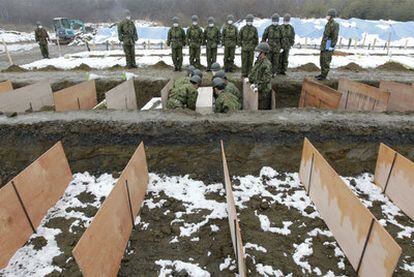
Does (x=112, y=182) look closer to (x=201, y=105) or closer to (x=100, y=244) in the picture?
(x=100, y=244)

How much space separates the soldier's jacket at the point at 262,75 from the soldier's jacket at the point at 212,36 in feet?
11.7

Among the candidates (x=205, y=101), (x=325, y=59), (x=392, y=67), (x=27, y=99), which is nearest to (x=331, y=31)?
(x=325, y=59)

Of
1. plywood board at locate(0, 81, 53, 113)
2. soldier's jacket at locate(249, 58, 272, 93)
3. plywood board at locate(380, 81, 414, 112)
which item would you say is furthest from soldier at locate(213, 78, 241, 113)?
plywood board at locate(0, 81, 53, 113)

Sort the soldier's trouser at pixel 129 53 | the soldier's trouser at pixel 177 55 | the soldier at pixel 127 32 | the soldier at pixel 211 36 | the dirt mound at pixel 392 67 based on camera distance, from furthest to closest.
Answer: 1. the soldier's trouser at pixel 129 53
2. the dirt mound at pixel 392 67
3. the soldier at pixel 127 32
4. the soldier's trouser at pixel 177 55
5. the soldier at pixel 211 36

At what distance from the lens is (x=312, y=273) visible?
3.16 meters

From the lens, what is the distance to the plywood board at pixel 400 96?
632 cm

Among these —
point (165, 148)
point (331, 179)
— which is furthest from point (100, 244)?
point (331, 179)

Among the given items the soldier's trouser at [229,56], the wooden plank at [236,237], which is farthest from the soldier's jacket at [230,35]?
the wooden plank at [236,237]

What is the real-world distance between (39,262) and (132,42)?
28.1 feet

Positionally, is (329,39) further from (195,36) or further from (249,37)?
(195,36)

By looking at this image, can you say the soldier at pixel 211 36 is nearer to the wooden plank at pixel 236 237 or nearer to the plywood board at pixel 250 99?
the plywood board at pixel 250 99

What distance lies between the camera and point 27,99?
691cm

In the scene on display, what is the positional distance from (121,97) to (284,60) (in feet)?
16.3

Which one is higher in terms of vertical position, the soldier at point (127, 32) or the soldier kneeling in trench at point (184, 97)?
the soldier at point (127, 32)
